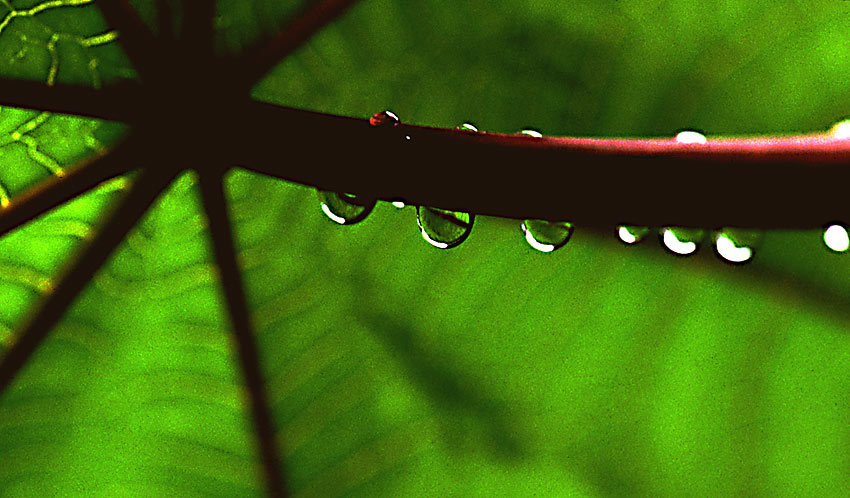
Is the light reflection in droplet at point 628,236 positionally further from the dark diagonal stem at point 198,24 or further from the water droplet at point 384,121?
the dark diagonal stem at point 198,24

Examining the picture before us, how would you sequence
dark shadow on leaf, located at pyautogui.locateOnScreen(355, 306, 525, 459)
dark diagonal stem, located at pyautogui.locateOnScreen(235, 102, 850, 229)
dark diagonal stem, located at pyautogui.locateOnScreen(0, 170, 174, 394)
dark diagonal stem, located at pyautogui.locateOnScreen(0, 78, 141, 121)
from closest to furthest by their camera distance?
dark diagonal stem, located at pyautogui.locateOnScreen(235, 102, 850, 229) → dark diagonal stem, located at pyautogui.locateOnScreen(0, 78, 141, 121) → dark diagonal stem, located at pyautogui.locateOnScreen(0, 170, 174, 394) → dark shadow on leaf, located at pyautogui.locateOnScreen(355, 306, 525, 459)

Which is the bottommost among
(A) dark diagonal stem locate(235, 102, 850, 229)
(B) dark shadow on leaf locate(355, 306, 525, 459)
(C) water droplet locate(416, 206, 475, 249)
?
(A) dark diagonal stem locate(235, 102, 850, 229)

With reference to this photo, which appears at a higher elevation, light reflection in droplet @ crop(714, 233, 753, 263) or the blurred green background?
the blurred green background

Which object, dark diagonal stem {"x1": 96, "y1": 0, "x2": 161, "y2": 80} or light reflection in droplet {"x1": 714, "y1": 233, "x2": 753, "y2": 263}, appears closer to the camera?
light reflection in droplet {"x1": 714, "y1": 233, "x2": 753, "y2": 263}

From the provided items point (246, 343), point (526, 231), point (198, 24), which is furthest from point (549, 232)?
point (246, 343)

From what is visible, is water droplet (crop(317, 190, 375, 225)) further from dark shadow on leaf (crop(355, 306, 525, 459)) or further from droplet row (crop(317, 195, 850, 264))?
dark shadow on leaf (crop(355, 306, 525, 459))

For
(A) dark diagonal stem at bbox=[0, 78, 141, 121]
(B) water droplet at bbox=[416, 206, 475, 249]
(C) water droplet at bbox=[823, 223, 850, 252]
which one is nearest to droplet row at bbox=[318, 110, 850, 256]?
(B) water droplet at bbox=[416, 206, 475, 249]

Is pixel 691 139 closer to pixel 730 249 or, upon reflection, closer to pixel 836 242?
pixel 730 249

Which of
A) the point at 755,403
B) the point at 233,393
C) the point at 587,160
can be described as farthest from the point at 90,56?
the point at 755,403
